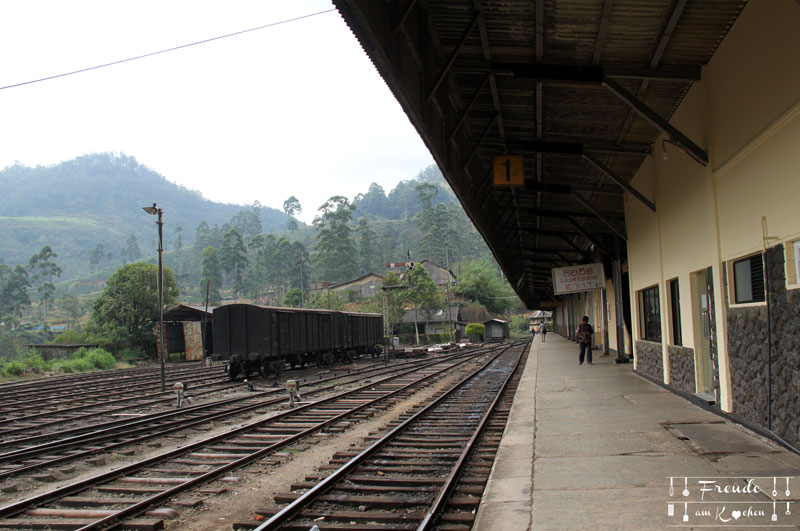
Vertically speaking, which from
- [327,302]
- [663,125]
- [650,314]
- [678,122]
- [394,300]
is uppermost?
[678,122]

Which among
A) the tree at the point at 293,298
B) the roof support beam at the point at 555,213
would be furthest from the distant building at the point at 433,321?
the roof support beam at the point at 555,213

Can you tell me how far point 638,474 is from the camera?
5883 millimetres

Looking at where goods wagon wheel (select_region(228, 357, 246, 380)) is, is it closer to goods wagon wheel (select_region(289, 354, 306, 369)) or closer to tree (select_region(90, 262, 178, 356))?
goods wagon wheel (select_region(289, 354, 306, 369))

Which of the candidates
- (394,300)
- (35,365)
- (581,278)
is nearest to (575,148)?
(581,278)

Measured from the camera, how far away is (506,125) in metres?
10.8

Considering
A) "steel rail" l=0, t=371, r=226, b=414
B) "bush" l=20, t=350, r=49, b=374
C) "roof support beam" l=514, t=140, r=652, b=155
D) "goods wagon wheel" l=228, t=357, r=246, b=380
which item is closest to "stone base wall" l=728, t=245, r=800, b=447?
"roof support beam" l=514, t=140, r=652, b=155

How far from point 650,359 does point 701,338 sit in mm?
4257

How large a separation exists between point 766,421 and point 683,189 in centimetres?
403

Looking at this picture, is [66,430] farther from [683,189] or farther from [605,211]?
[605,211]

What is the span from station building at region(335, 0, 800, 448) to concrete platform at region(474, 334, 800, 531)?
0.63 metres

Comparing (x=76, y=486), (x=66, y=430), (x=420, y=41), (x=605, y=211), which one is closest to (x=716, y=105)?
(x=420, y=41)

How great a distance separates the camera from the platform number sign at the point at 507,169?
1094 centimetres

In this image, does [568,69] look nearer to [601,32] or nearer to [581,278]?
[601,32]

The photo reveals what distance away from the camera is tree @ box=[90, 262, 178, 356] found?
43781mm
